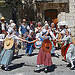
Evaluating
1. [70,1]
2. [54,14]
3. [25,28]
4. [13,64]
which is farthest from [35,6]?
[13,64]

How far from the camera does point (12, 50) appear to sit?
5887 millimetres

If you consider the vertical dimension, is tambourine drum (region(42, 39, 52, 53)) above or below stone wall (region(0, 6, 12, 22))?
below

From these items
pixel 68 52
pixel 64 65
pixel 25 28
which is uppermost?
pixel 25 28

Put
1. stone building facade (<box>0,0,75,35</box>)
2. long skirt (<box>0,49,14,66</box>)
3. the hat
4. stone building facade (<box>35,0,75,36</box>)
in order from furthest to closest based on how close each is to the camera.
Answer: stone building facade (<box>0,0,75,35</box>) < stone building facade (<box>35,0,75,36</box>) < the hat < long skirt (<box>0,49,14,66</box>)

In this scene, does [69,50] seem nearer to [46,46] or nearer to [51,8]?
[46,46]

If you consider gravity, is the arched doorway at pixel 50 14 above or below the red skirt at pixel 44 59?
above

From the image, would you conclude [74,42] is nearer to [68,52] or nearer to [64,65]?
[68,52]

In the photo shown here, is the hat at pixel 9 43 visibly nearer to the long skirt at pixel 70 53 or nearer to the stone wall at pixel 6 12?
the long skirt at pixel 70 53

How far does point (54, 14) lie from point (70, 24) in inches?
195

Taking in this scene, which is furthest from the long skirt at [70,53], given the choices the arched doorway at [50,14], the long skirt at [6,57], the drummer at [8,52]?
the arched doorway at [50,14]

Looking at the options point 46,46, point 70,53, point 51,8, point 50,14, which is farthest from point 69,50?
point 50,14

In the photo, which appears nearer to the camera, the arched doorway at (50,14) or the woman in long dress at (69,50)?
the woman in long dress at (69,50)

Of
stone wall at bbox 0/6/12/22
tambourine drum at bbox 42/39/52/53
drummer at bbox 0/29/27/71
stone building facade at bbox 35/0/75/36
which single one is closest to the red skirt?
tambourine drum at bbox 42/39/52/53

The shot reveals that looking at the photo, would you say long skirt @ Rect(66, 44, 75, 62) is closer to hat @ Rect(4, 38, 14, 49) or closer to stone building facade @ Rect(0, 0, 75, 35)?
hat @ Rect(4, 38, 14, 49)
